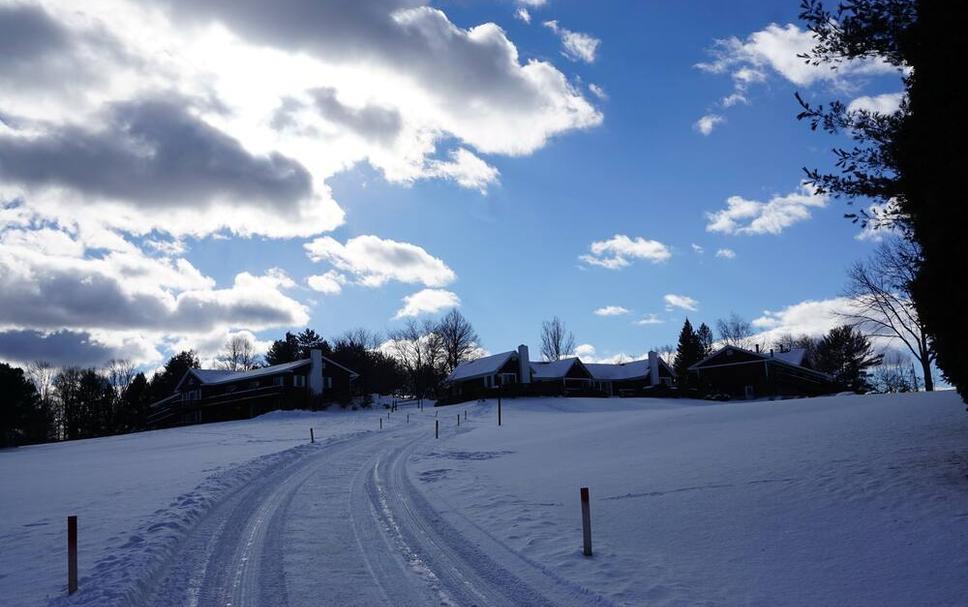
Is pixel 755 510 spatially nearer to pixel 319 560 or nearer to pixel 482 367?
pixel 319 560

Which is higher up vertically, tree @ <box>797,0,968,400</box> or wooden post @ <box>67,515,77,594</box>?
tree @ <box>797,0,968,400</box>

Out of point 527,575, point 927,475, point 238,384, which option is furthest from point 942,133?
point 238,384

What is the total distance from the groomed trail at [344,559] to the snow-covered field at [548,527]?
47mm

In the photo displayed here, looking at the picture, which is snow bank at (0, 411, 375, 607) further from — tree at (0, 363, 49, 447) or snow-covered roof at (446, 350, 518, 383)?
snow-covered roof at (446, 350, 518, 383)

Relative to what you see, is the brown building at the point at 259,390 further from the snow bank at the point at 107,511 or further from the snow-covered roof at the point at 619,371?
the snow bank at the point at 107,511

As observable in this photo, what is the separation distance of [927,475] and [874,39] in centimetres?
757

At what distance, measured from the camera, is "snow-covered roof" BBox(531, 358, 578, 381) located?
3054 inches

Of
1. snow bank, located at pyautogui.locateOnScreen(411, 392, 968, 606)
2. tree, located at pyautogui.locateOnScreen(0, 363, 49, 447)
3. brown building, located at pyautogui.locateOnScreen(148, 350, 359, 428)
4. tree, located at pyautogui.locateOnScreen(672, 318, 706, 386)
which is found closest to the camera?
snow bank, located at pyautogui.locateOnScreen(411, 392, 968, 606)

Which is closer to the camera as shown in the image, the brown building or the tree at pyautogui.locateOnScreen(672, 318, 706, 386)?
the brown building

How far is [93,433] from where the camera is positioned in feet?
286

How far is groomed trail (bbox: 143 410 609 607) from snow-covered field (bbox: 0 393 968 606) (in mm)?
47

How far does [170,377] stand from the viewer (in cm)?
10075

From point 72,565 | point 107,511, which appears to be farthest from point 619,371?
point 72,565

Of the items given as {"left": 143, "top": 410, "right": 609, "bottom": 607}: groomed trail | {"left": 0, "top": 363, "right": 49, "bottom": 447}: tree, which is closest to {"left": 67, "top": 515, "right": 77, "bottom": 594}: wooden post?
{"left": 143, "top": 410, "right": 609, "bottom": 607}: groomed trail
